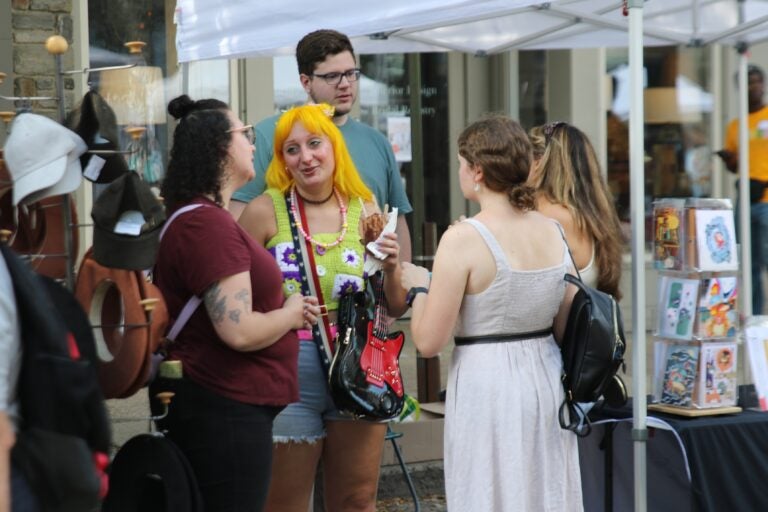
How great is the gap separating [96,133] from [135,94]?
265 centimetres

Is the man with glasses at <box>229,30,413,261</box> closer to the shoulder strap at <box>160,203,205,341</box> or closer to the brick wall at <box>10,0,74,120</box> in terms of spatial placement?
the shoulder strap at <box>160,203,205,341</box>

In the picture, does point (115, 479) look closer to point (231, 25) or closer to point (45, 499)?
point (45, 499)

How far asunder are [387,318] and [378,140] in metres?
0.81

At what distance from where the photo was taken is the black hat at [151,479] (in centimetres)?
326

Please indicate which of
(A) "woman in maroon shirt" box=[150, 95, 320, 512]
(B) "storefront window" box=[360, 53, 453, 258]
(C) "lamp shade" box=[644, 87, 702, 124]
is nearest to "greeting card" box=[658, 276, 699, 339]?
(A) "woman in maroon shirt" box=[150, 95, 320, 512]

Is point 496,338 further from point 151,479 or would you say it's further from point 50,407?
point 50,407

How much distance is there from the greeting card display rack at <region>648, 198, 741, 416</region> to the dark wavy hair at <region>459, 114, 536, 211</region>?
1043mm

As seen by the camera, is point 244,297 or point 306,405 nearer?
point 244,297

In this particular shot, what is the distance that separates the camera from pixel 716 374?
467cm

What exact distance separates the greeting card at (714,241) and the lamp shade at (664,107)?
7.31 meters

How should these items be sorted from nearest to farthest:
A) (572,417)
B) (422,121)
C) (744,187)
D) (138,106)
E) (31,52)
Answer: (572,417)
(138,106)
(744,187)
(31,52)
(422,121)

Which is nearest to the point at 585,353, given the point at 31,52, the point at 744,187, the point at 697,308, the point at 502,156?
the point at 502,156

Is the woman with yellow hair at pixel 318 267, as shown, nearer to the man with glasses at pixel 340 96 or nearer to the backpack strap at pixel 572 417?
the man with glasses at pixel 340 96

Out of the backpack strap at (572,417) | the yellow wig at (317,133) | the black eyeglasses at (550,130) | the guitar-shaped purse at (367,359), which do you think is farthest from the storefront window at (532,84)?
the backpack strap at (572,417)
